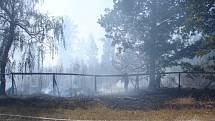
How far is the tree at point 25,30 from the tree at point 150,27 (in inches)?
278

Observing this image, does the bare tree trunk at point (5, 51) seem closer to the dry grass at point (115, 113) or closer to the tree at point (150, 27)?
the dry grass at point (115, 113)

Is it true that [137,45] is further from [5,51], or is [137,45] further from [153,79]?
[5,51]

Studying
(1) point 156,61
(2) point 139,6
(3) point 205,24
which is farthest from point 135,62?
(3) point 205,24

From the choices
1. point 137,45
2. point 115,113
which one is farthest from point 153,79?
point 115,113

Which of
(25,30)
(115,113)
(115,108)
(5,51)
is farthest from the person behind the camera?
(25,30)

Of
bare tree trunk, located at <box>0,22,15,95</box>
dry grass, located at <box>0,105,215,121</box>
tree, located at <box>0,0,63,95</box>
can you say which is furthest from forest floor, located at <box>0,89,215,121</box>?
tree, located at <box>0,0,63,95</box>

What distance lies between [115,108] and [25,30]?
914 cm

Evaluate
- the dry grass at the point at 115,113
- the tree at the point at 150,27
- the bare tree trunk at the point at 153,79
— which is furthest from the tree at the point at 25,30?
the bare tree trunk at the point at 153,79

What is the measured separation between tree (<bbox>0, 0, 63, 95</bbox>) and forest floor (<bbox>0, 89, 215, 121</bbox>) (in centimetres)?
428

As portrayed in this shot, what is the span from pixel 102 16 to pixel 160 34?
5.46 meters

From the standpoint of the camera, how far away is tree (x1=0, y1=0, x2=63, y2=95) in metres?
25.5

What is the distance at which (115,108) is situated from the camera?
20.7 m

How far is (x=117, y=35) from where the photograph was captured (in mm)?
33781

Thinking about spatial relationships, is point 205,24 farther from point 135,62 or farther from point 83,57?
point 83,57
